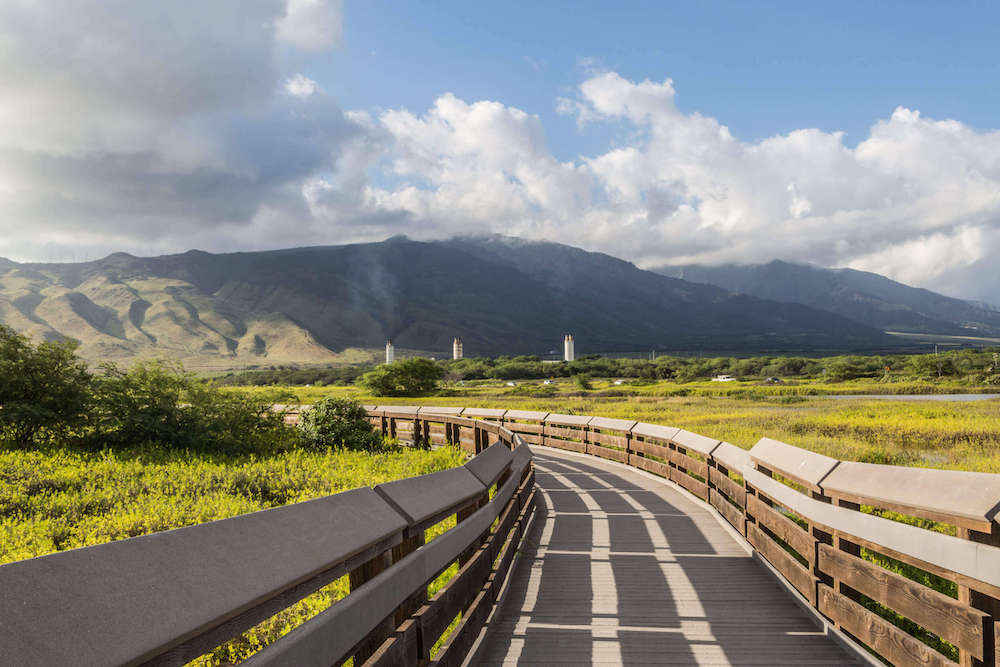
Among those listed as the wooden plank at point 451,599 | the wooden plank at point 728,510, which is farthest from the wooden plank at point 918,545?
the wooden plank at point 728,510

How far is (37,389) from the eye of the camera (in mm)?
Result: 14062

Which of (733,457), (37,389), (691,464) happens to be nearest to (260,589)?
(733,457)

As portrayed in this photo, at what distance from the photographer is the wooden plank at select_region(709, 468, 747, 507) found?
328 inches

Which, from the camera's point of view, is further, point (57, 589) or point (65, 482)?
point (65, 482)

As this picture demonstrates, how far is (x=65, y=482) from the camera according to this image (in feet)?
30.7

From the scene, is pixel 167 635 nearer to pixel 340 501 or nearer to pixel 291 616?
pixel 340 501

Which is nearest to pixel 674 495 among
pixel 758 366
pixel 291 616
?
pixel 291 616

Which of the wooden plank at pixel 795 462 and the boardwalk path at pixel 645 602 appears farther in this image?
the wooden plank at pixel 795 462

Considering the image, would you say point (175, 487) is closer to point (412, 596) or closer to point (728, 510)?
point (412, 596)

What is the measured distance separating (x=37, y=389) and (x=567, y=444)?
44.1 feet

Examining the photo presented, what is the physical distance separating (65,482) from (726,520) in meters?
9.31

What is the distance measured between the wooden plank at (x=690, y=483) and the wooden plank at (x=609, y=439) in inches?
130

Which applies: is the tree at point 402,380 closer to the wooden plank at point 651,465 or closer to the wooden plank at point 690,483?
the wooden plank at point 651,465

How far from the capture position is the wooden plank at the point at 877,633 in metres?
3.88
